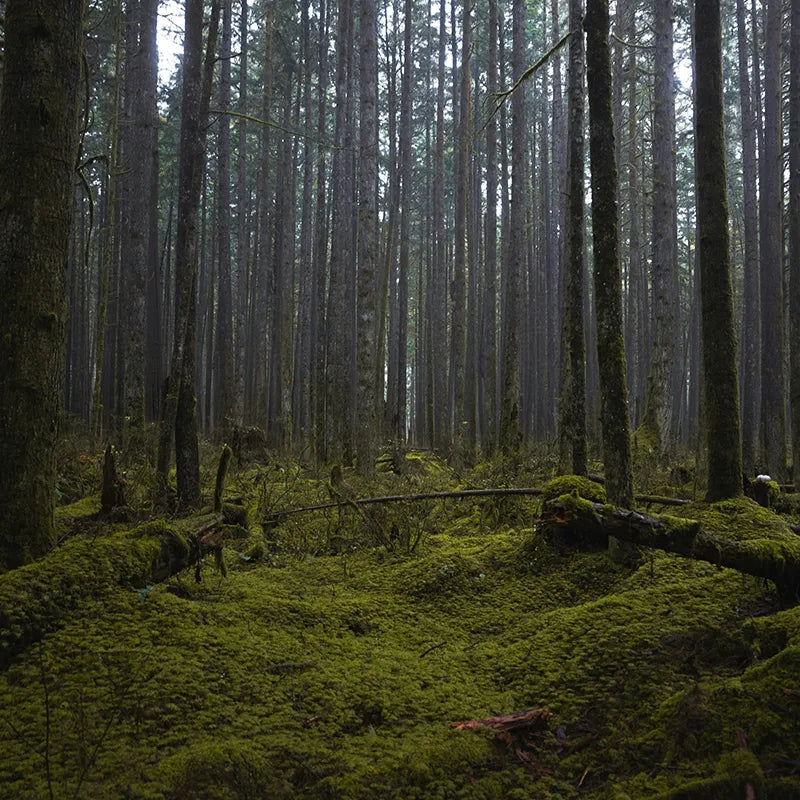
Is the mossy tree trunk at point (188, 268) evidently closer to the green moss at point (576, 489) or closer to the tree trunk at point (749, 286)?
the green moss at point (576, 489)

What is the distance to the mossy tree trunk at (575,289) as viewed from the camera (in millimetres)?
5621

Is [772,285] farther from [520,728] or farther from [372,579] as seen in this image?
[520,728]

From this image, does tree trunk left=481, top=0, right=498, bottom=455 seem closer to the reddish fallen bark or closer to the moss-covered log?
the moss-covered log

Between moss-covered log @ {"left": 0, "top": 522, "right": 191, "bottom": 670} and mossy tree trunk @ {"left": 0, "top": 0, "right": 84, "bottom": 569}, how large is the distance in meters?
0.27

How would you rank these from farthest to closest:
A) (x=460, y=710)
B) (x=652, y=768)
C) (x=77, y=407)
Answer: (x=77, y=407), (x=460, y=710), (x=652, y=768)

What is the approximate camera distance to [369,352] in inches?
373

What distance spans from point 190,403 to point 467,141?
39.3 ft

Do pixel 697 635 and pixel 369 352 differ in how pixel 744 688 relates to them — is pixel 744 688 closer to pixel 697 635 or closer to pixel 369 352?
pixel 697 635

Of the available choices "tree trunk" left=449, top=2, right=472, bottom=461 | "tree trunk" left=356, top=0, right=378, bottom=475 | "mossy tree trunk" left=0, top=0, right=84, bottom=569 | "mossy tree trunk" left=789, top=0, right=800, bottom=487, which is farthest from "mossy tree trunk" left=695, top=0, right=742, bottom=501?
"tree trunk" left=449, top=2, right=472, bottom=461

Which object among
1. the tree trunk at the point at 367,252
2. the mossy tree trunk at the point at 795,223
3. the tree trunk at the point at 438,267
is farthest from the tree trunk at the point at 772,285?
the tree trunk at the point at 438,267

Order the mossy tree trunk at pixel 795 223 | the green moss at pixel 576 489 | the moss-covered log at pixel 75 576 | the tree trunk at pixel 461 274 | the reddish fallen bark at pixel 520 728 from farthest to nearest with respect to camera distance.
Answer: the tree trunk at pixel 461 274, the mossy tree trunk at pixel 795 223, the green moss at pixel 576 489, the moss-covered log at pixel 75 576, the reddish fallen bark at pixel 520 728

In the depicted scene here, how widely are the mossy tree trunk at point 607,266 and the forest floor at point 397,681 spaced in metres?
0.71

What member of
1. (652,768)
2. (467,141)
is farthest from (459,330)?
(652,768)

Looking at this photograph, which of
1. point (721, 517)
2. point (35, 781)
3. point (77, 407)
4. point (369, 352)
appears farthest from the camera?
point (77, 407)
